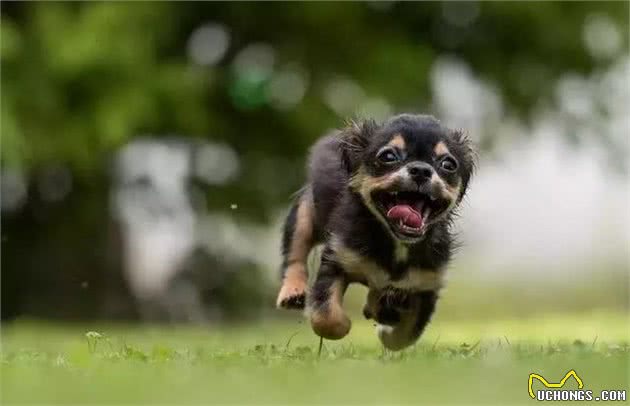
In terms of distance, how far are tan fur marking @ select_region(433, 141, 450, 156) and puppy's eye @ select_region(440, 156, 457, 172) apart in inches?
1.5

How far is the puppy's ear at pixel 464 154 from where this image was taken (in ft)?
24.6

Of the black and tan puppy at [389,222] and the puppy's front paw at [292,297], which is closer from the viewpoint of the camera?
the black and tan puppy at [389,222]

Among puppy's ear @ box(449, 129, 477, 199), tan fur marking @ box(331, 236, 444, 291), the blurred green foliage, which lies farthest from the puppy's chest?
the blurred green foliage

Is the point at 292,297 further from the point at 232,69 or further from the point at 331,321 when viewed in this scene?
the point at 232,69

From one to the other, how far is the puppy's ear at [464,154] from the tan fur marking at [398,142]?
409 millimetres

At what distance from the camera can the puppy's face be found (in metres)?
7.09

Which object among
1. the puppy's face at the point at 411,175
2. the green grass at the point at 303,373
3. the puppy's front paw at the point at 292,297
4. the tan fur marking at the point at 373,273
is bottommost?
the green grass at the point at 303,373

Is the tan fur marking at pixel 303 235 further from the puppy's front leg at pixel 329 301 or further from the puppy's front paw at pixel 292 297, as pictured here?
the puppy's front leg at pixel 329 301

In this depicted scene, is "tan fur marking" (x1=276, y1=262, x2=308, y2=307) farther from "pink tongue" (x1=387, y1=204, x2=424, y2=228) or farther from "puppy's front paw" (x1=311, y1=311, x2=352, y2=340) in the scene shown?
"pink tongue" (x1=387, y1=204, x2=424, y2=228)

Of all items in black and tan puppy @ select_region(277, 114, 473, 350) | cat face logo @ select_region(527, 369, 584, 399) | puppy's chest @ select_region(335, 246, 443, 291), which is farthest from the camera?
puppy's chest @ select_region(335, 246, 443, 291)

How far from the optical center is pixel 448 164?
725cm

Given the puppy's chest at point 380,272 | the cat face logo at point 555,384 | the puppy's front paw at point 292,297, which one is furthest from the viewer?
the puppy's front paw at point 292,297

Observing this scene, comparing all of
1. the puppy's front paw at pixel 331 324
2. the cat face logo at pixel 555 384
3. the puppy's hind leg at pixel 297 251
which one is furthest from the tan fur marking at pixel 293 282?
the cat face logo at pixel 555 384

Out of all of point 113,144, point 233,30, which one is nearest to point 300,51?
point 233,30
